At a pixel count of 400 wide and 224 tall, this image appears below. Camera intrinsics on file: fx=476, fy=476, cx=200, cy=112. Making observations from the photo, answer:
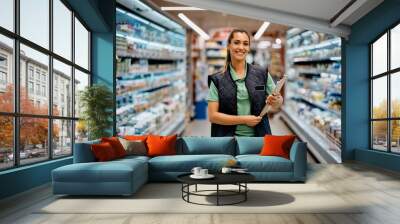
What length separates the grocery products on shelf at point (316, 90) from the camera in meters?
11.1

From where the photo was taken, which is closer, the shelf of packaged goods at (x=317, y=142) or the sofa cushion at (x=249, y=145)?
the sofa cushion at (x=249, y=145)

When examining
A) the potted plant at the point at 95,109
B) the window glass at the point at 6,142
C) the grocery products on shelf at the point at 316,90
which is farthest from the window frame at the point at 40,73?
the grocery products on shelf at the point at 316,90

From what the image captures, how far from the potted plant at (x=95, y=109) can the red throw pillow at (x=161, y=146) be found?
1.80 meters

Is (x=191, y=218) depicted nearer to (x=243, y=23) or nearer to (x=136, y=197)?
(x=136, y=197)

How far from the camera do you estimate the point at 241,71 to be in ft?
25.2

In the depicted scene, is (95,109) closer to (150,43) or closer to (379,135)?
(150,43)

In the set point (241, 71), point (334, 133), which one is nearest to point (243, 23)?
point (334, 133)

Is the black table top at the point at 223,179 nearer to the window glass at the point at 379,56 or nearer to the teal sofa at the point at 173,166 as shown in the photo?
the teal sofa at the point at 173,166

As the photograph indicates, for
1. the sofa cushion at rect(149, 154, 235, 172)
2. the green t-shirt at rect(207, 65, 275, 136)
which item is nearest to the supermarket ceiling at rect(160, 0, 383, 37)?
the green t-shirt at rect(207, 65, 275, 136)

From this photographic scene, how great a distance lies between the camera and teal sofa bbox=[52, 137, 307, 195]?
17.8 feet

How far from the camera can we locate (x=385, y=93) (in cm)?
929

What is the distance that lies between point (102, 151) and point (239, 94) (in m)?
2.45

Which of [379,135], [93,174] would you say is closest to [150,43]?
[379,135]

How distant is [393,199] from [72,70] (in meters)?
5.68
